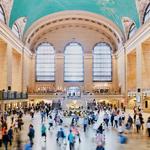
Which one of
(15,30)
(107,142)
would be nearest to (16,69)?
(15,30)

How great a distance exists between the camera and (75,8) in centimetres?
4378

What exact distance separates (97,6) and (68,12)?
5427 mm

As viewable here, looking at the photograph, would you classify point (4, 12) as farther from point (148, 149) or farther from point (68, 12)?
point (148, 149)

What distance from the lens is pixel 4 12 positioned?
35000 mm

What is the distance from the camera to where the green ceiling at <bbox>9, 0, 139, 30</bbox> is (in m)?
36.6

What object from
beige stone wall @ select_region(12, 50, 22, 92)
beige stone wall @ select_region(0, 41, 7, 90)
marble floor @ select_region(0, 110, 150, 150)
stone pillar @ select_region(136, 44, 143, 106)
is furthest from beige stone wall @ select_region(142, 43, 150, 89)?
beige stone wall @ select_region(12, 50, 22, 92)

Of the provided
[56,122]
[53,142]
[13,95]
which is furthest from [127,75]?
[53,142]

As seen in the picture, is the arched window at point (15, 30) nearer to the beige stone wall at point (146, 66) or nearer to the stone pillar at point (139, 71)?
the stone pillar at point (139, 71)

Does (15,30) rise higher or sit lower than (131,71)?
higher

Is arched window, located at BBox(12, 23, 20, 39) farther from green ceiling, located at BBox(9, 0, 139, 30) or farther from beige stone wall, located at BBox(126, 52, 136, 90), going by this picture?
beige stone wall, located at BBox(126, 52, 136, 90)

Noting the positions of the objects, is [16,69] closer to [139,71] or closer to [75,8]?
[75,8]

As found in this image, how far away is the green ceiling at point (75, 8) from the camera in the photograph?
36.6 metres

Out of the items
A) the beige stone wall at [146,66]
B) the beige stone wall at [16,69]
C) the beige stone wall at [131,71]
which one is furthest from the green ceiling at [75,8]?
the beige stone wall at [131,71]

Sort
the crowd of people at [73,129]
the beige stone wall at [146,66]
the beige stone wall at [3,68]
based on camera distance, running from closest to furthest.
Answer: the crowd of people at [73,129]
the beige stone wall at [146,66]
the beige stone wall at [3,68]
